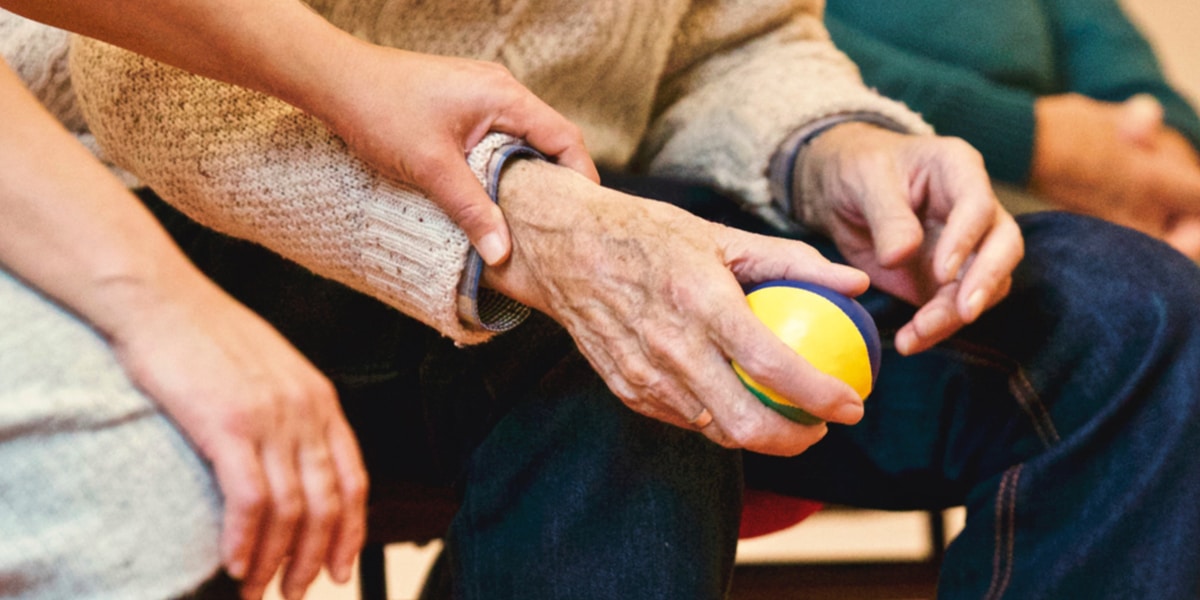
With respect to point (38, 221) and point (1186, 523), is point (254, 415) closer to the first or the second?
point (38, 221)

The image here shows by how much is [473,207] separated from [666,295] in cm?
15

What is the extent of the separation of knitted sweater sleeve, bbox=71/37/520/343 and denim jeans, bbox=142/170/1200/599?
9 centimetres

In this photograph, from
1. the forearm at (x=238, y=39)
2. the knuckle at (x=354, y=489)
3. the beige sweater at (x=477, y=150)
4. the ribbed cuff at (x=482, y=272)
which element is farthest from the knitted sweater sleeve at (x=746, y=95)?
the knuckle at (x=354, y=489)

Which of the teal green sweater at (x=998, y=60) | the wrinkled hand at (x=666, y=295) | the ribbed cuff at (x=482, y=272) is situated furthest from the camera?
the teal green sweater at (x=998, y=60)

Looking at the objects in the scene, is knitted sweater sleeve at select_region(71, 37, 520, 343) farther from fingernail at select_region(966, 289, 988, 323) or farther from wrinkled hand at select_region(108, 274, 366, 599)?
fingernail at select_region(966, 289, 988, 323)

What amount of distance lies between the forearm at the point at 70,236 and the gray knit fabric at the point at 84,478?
0.04 feet

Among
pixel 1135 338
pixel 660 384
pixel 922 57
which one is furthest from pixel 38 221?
pixel 922 57

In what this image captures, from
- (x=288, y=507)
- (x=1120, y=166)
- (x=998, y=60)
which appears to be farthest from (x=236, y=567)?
(x=998, y=60)

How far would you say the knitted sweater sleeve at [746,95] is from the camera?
851mm

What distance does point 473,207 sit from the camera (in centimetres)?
60

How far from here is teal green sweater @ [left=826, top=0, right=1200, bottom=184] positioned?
4.34 feet

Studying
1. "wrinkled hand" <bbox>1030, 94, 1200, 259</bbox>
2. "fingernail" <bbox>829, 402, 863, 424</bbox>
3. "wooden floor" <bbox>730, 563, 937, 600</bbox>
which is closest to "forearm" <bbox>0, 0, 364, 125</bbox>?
"fingernail" <bbox>829, 402, 863, 424</bbox>

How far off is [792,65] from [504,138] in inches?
15.1

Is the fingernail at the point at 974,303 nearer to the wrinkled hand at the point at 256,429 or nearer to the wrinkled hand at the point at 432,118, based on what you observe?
the wrinkled hand at the point at 432,118
